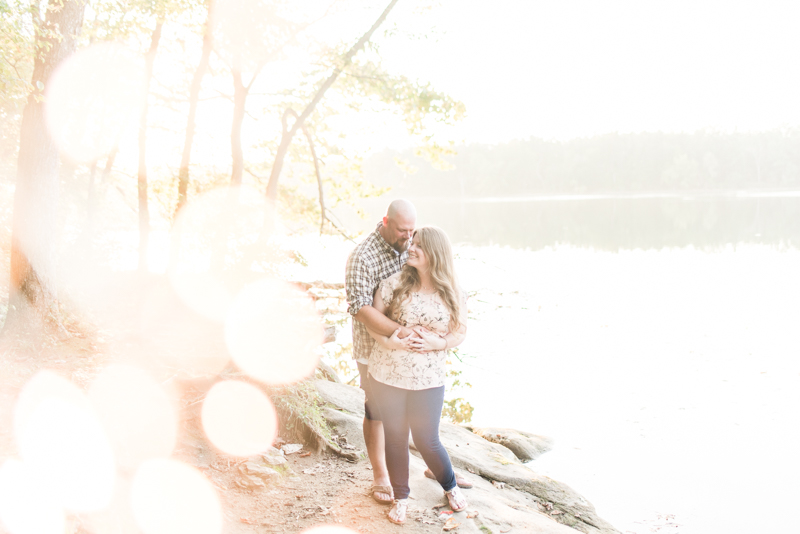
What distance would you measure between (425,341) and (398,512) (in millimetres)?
1287

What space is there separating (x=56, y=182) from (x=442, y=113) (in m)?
7.38

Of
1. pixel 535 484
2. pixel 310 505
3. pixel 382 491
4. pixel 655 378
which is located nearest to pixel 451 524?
pixel 382 491

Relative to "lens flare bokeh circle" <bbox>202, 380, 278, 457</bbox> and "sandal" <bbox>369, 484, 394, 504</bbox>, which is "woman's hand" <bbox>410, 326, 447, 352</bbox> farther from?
"lens flare bokeh circle" <bbox>202, 380, 278, 457</bbox>

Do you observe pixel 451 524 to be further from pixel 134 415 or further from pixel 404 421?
pixel 134 415

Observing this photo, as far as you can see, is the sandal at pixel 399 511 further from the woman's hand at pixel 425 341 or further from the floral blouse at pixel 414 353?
the woman's hand at pixel 425 341

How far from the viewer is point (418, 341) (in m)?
3.72

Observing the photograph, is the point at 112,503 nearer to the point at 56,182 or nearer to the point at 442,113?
the point at 56,182

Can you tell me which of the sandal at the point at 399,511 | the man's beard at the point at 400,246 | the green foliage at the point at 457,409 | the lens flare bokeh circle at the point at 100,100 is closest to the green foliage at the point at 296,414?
the sandal at the point at 399,511

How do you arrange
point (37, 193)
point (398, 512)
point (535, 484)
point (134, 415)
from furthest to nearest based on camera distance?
point (37, 193) < point (535, 484) < point (134, 415) < point (398, 512)

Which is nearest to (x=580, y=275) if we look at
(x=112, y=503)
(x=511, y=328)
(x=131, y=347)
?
(x=511, y=328)

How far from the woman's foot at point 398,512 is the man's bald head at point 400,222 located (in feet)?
6.04

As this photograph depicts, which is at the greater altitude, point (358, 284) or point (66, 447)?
point (358, 284)

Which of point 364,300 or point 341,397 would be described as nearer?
point 364,300

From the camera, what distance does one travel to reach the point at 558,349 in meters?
12.8
